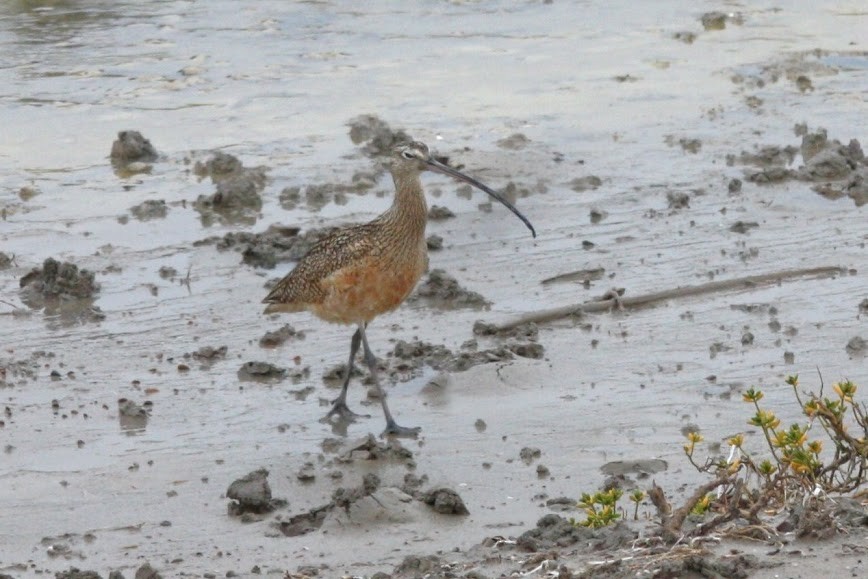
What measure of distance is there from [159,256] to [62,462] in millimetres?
3253

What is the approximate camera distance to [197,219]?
1155 centimetres

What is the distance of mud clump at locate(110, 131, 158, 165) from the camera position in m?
12.7

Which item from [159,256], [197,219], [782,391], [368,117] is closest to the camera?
[782,391]

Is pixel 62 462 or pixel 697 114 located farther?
pixel 697 114

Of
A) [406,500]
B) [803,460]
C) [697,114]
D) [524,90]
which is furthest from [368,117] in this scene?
[803,460]

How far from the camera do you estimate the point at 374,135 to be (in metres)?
13.2

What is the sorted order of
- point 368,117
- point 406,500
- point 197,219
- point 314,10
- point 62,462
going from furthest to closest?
point 314,10, point 368,117, point 197,219, point 62,462, point 406,500

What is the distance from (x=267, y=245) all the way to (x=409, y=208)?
2.28 metres

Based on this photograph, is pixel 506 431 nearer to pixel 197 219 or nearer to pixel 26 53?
pixel 197 219

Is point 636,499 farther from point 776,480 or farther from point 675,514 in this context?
point 776,480

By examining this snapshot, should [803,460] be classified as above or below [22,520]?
above

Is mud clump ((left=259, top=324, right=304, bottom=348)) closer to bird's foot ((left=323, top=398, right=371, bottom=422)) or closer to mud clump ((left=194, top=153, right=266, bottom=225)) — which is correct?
bird's foot ((left=323, top=398, right=371, bottom=422))

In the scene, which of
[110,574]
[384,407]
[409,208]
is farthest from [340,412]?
[110,574]

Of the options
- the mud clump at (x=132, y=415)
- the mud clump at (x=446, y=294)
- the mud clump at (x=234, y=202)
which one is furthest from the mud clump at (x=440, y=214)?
the mud clump at (x=132, y=415)
